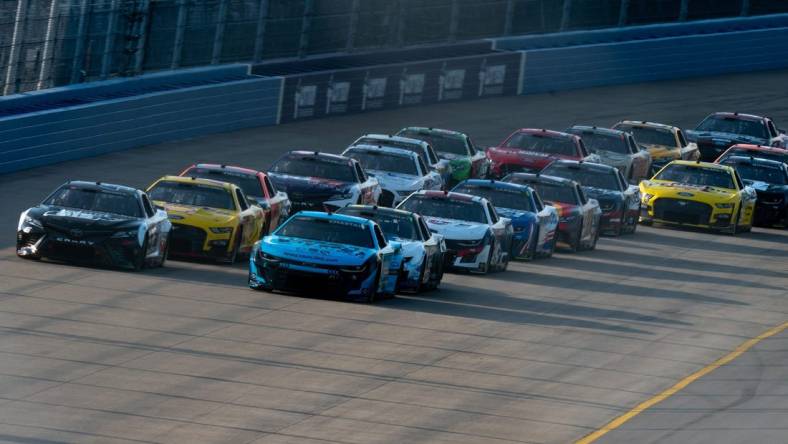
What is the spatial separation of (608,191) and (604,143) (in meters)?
6.58

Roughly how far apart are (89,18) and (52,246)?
47.2 feet

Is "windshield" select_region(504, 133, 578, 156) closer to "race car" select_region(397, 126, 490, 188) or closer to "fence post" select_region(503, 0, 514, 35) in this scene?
"race car" select_region(397, 126, 490, 188)

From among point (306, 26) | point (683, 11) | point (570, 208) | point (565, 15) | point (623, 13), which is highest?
point (683, 11)

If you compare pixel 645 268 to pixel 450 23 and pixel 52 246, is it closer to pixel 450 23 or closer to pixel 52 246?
pixel 52 246

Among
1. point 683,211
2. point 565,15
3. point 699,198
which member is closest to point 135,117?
point 683,211

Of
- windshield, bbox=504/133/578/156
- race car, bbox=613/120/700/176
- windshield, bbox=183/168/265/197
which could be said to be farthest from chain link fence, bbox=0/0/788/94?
race car, bbox=613/120/700/176

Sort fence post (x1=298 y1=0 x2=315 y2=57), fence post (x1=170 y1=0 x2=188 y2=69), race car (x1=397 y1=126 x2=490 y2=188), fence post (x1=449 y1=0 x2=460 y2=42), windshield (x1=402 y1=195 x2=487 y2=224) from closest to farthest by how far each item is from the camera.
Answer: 1. windshield (x1=402 y1=195 x2=487 y2=224)
2. race car (x1=397 y1=126 x2=490 y2=188)
3. fence post (x1=170 y1=0 x2=188 y2=69)
4. fence post (x1=298 y1=0 x2=315 y2=57)
5. fence post (x1=449 y1=0 x2=460 y2=42)

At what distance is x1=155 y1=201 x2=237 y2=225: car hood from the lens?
2628 cm

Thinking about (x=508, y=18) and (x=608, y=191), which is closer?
(x=608, y=191)

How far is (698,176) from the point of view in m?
37.3

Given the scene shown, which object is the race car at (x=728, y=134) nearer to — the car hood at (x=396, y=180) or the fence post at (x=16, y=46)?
the car hood at (x=396, y=180)

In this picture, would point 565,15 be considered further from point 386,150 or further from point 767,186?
point 386,150

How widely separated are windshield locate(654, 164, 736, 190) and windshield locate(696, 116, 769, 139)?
10176mm

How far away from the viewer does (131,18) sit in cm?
3947
